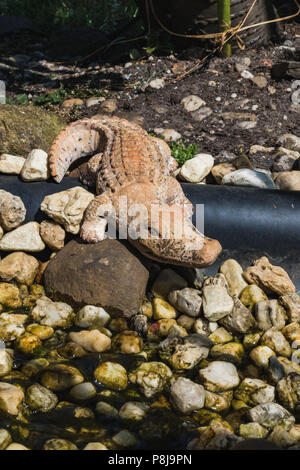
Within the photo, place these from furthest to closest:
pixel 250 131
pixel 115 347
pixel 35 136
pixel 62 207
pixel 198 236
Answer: pixel 250 131 → pixel 35 136 → pixel 62 207 → pixel 198 236 → pixel 115 347

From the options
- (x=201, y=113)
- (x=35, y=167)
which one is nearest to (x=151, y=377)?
(x=35, y=167)

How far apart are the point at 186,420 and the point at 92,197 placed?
2.01 metres

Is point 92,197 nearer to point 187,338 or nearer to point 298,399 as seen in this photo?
point 187,338

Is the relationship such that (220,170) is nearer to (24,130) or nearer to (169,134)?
(169,134)

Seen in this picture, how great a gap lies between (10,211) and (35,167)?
1.55ft

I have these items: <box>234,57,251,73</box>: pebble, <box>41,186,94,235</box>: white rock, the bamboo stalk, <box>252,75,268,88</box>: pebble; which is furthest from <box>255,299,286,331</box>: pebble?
the bamboo stalk

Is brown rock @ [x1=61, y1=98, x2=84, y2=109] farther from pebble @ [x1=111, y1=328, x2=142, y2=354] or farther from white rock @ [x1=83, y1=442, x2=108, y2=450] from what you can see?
white rock @ [x1=83, y1=442, x2=108, y2=450]

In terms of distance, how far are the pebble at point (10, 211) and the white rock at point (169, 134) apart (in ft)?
6.86

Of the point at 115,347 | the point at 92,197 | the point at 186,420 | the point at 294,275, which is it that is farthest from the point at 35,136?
the point at 186,420

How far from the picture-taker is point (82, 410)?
2734mm

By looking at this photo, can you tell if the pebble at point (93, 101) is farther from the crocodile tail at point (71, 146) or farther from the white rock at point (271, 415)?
the white rock at point (271, 415)

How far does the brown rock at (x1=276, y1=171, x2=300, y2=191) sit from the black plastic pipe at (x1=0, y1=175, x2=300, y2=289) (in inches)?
13.3

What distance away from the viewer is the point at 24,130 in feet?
14.8

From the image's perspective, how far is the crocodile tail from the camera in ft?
13.7
